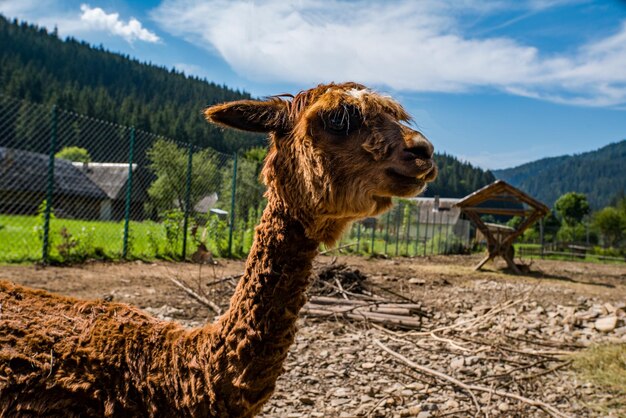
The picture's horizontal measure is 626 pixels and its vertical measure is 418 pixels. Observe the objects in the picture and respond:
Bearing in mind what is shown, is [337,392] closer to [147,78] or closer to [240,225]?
[240,225]

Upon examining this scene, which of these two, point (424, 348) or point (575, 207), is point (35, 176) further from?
point (575, 207)

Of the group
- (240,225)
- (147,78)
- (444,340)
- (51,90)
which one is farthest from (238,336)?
(147,78)

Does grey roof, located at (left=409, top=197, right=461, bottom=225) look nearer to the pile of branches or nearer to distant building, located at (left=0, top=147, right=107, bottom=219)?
distant building, located at (left=0, top=147, right=107, bottom=219)

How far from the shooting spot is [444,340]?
19.6 feet

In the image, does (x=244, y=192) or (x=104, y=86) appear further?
(x=104, y=86)

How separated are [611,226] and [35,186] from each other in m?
52.7

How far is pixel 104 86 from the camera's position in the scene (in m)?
139

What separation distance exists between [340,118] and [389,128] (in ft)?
0.71

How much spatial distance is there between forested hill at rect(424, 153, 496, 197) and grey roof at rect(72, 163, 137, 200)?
70.5m

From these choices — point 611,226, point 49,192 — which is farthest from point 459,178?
point 49,192

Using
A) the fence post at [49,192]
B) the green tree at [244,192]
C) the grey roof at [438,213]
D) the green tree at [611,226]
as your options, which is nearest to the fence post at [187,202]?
the green tree at [244,192]

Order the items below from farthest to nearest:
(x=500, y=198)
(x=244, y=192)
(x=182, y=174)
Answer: (x=244, y=192) → (x=500, y=198) → (x=182, y=174)

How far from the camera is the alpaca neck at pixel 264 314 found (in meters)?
1.89

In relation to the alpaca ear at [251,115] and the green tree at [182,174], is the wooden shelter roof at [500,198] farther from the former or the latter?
the alpaca ear at [251,115]
